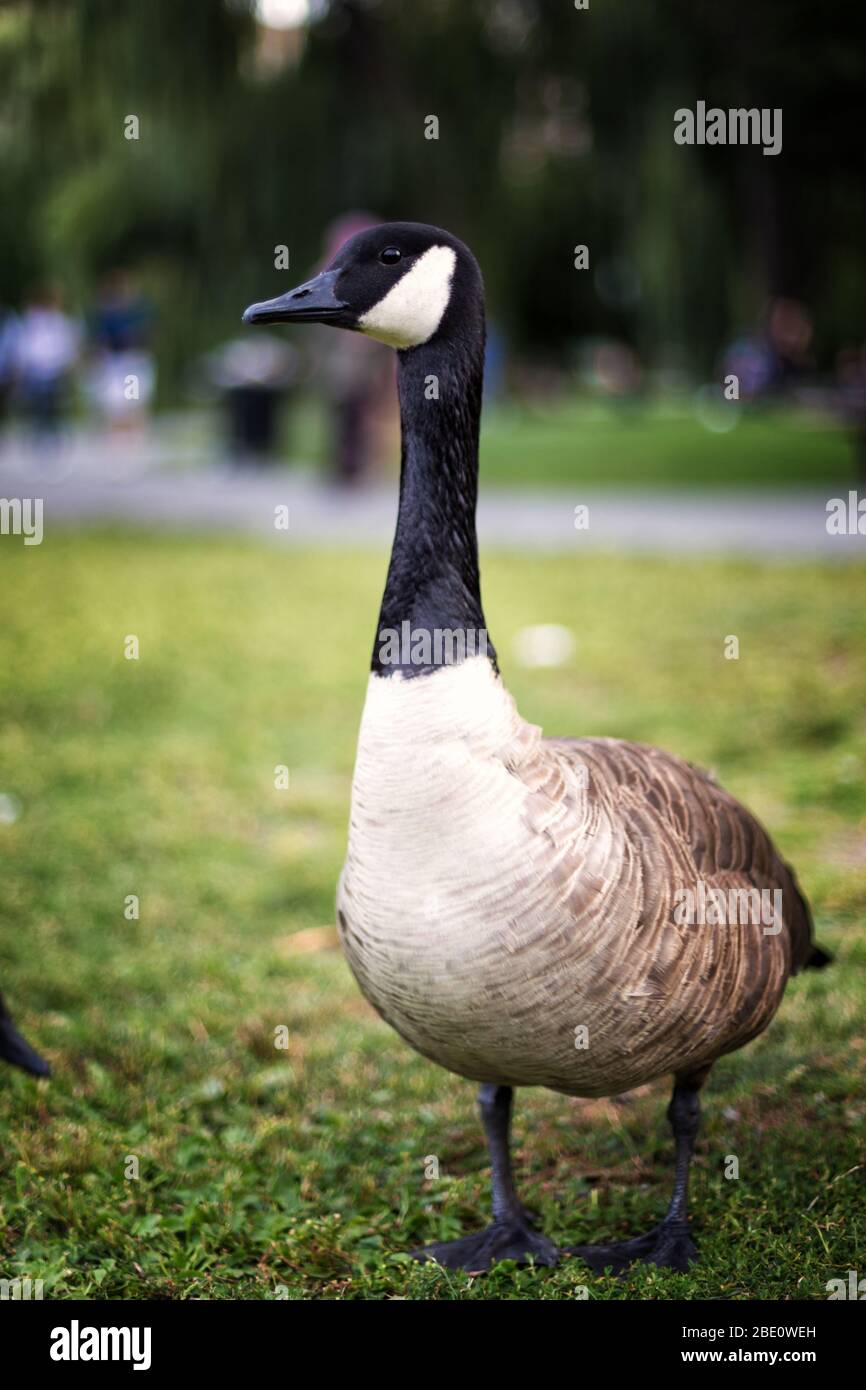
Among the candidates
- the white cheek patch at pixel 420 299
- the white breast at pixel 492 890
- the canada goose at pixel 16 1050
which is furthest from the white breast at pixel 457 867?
the canada goose at pixel 16 1050

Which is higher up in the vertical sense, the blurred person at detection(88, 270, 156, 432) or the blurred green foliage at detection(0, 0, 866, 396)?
the blurred green foliage at detection(0, 0, 866, 396)

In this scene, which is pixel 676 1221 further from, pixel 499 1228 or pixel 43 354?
pixel 43 354

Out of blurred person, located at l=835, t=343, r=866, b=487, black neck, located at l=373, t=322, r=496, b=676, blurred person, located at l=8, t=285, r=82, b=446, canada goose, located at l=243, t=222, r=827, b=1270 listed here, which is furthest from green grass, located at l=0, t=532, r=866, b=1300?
blurred person, located at l=8, t=285, r=82, b=446

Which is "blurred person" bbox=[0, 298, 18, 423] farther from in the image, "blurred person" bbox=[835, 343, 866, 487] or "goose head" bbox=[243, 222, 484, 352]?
"goose head" bbox=[243, 222, 484, 352]

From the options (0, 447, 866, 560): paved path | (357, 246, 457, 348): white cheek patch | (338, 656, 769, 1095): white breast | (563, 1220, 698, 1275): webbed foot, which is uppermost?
(0, 447, 866, 560): paved path

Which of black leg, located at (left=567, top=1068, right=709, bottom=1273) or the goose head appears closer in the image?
the goose head

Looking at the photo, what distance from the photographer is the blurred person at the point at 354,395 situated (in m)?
13.5

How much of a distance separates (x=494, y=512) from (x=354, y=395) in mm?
1714

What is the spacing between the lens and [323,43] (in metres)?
14.9

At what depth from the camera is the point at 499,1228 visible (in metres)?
3.37

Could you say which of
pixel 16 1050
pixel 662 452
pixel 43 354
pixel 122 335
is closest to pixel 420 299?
pixel 16 1050

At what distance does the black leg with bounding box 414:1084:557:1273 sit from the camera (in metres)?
3.30

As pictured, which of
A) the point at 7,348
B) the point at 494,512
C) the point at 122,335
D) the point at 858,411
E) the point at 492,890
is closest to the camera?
the point at 492,890

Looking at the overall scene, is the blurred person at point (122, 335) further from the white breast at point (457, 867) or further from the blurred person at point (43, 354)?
the white breast at point (457, 867)
